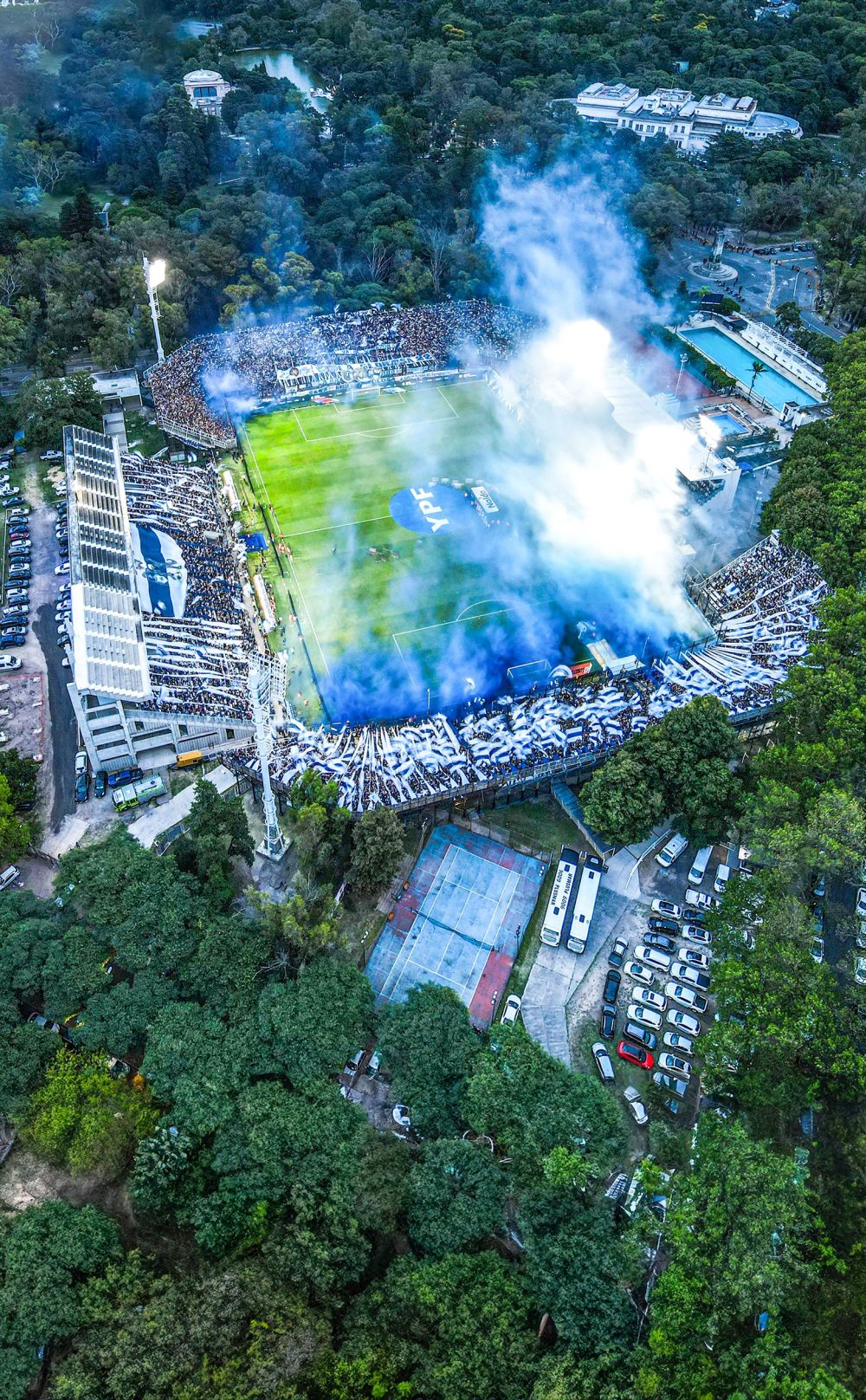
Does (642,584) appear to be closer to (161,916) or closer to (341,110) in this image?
(161,916)

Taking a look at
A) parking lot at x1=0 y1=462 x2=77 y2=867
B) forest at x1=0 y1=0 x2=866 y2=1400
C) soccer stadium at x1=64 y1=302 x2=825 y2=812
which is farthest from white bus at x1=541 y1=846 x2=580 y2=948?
parking lot at x1=0 y1=462 x2=77 y2=867

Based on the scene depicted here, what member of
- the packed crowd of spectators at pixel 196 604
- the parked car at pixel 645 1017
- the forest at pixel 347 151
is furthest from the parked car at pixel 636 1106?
the forest at pixel 347 151

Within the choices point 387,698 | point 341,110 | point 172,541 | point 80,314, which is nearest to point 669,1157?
point 387,698

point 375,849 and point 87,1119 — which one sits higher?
point 375,849

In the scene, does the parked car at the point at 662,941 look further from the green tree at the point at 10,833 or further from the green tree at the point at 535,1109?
the green tree at the point at 10,833

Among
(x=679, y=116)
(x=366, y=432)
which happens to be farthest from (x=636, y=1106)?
(x=679, y=116)

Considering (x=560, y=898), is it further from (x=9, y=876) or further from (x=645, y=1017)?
(x=9, y=876)

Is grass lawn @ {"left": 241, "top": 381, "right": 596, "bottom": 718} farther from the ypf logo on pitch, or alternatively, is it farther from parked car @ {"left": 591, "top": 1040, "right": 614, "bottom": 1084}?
parked car @ {"left": 591, "top": 1040, "right": 614, "bottom": 1084}
